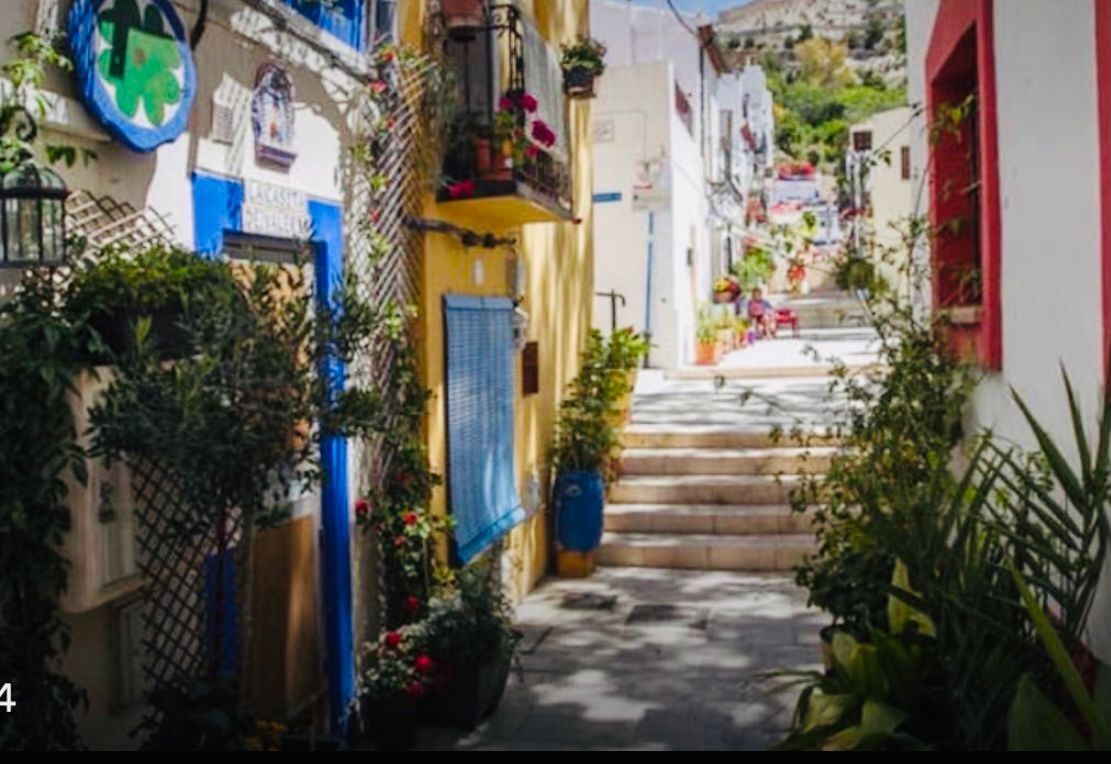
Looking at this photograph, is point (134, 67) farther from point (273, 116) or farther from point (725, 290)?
point (725, 290)

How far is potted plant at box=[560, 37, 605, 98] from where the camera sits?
892 cm

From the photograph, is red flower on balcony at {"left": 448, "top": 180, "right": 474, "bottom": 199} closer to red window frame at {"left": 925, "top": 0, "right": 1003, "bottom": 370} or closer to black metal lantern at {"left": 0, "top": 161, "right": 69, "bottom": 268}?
red window frame at {"left": 925, "top": 0, "right": 1003, "bottom": 370}

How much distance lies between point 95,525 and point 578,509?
5.86m

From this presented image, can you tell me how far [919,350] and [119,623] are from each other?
4.63m

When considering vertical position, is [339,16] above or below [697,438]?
above

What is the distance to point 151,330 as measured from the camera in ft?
10.5

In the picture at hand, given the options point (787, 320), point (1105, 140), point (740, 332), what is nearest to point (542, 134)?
point (1105, 140)

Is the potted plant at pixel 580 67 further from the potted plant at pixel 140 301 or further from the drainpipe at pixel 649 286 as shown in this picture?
the drainpipe at pixel 649 286

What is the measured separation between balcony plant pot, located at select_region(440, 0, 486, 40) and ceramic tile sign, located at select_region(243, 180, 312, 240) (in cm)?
210

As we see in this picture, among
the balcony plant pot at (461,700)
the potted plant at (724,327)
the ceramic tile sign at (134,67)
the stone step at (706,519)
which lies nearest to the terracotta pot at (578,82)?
the stone step at (706,519)

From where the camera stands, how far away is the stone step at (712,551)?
8953mm

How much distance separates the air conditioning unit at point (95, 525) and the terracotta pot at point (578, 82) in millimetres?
6401

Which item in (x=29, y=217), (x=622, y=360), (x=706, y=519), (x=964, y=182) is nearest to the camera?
(x=29, y=217)

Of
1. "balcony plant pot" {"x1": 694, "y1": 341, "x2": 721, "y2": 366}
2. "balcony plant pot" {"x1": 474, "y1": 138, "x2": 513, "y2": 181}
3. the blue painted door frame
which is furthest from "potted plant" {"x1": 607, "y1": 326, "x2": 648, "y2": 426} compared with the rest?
"balcony plant pot" {"x1": 694, "y1": 341, "x2": 721, "y2": 366}
